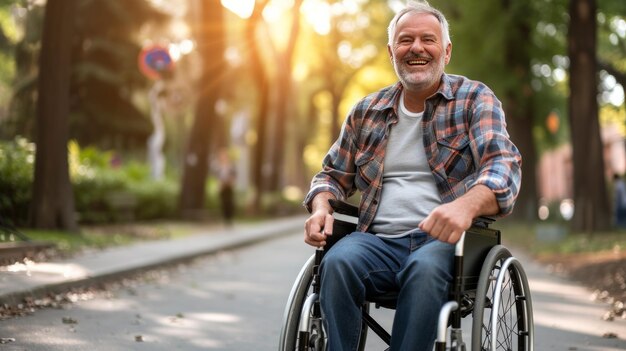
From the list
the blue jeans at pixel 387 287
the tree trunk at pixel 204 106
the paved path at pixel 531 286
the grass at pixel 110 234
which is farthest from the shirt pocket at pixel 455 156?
the tree trunk at pixel 204 106

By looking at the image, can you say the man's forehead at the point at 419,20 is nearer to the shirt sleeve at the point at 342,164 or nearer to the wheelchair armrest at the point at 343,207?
the shirt sleeve at the point at 342,164

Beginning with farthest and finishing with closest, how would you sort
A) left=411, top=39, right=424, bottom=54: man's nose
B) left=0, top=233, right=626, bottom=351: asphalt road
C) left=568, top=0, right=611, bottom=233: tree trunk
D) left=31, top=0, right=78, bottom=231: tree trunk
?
Answer: left=568, top=0, right=611, bottom=233: tree trunk, left=31, top=0, right=78, bottom=231: tree trunk, left=0, top=233, right=626, bottom=351: asphalt road, left=411, top=39, right=424, bottom=54: man's nose

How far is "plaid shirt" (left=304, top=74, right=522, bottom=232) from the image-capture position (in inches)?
161

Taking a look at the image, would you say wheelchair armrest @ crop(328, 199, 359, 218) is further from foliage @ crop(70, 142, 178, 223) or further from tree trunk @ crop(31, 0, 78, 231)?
foliage @ crop(70, 142, 178, 223)

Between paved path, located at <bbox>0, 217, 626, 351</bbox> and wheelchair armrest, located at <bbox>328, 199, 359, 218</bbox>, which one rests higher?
wheelchair armrest, located at <bbox>328, 199, 359, 218</bbox>

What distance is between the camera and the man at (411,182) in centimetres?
387

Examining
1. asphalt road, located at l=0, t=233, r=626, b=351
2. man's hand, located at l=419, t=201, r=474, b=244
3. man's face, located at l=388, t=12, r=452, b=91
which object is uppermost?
man's face, located at l=388, t=12, r=452, b=91

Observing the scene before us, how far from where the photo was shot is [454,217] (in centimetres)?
378

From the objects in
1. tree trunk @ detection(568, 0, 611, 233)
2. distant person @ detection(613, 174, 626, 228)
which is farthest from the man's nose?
distant person @ detection(613, 174, 626, 228)

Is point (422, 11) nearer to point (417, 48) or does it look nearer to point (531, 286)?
point (417, 48)

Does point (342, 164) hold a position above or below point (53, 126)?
below

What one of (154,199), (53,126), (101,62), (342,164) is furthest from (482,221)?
(101,62)

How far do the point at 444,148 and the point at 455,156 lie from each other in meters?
0.06

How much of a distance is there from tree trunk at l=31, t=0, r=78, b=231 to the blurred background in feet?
0.07
